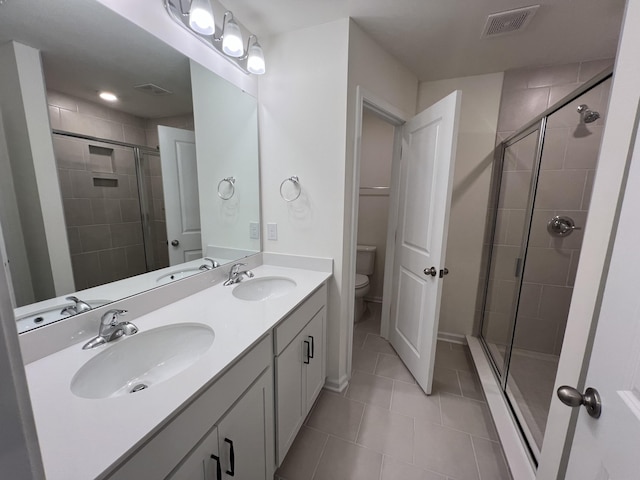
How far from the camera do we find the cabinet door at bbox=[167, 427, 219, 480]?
0.68 meters

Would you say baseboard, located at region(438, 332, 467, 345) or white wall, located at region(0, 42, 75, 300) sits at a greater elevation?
white wall, located at region(0, 42, 75, 300)

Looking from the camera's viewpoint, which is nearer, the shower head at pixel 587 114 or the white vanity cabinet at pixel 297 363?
the white vanity cabinet at pixel 297 363

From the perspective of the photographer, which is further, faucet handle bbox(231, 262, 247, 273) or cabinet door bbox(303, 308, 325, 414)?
faucet handle bbox(231, 262, 247, 273)

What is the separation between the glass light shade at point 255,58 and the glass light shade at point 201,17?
0.27 meters

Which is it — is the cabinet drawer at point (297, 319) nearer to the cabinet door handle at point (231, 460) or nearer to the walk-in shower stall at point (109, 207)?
the cabinet door handle at point (231, 460)

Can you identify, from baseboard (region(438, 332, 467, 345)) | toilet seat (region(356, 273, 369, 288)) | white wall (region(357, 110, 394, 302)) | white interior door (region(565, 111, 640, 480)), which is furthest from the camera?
white wall (region(357, 110, 394, 302))

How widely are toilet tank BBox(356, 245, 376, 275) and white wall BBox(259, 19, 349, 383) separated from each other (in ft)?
4.28

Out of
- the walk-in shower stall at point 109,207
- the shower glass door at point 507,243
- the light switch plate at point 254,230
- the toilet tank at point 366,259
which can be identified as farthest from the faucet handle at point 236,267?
the shower glass door at point 507,243

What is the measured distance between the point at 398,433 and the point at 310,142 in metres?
1.77

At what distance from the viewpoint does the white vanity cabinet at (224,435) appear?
619 mm

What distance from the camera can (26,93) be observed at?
0.80m

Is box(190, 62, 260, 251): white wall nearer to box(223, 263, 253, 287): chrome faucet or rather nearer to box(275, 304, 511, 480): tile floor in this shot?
box(223, 263, 253, 287): chrome faucet

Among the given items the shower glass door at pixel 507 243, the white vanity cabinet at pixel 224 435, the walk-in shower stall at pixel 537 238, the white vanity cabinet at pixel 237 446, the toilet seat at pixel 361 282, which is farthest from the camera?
the toilet seat at pixel 361 282

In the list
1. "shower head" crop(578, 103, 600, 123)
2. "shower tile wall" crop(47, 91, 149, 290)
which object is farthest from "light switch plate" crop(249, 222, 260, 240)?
"shower head" crop(578, 103, 600, 123)
